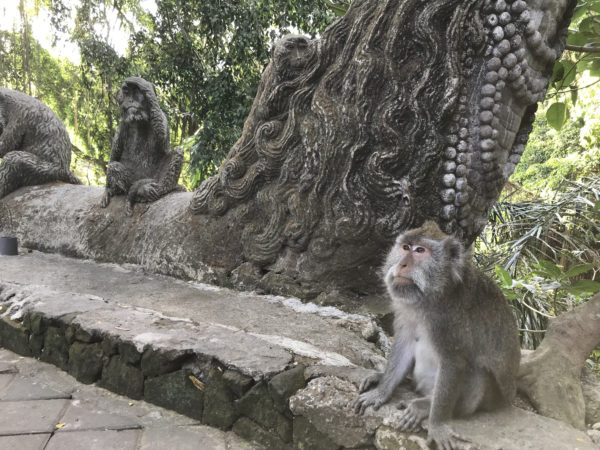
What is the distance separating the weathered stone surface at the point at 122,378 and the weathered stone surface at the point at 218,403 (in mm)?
430

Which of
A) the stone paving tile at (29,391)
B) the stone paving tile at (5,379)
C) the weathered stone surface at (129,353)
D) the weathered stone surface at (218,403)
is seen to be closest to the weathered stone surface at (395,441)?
the weathered stone surface at (218,403)

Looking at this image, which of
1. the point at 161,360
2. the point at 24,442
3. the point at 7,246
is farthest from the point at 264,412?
the point at 7,246

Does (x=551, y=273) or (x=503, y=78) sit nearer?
(x=551, y=273)

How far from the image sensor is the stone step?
1.71 meters

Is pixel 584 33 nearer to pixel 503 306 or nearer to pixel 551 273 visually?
pixel 551 273

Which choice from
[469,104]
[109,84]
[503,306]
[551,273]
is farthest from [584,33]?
[109,84]

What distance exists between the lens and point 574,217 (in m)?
4.09

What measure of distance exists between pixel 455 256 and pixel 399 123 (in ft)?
5.01

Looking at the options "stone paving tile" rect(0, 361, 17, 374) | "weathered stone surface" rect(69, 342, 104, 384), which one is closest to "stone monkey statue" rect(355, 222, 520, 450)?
"weathered stone surface" rect(69, 342, 104, 384)

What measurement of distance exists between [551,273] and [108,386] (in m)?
2.26

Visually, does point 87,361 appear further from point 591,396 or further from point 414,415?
point 591,396

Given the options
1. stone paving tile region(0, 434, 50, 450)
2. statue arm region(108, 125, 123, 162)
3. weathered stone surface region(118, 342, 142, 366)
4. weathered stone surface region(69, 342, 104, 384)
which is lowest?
stone paving tile region(0, 434, 50, 450)

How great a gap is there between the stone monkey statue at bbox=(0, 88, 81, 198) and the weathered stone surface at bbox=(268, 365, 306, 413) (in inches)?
202

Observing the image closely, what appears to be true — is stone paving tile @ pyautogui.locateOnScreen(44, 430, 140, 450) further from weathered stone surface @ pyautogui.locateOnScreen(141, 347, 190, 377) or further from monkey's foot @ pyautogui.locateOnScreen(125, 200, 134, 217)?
monkey's foot @ pyautogui.locateOnScreen(125, 200, 134, 217)
